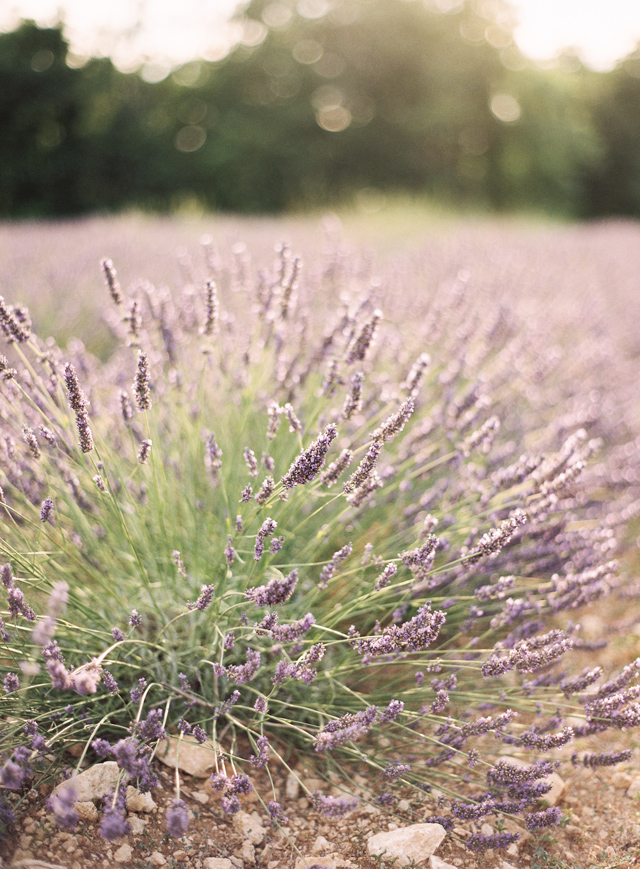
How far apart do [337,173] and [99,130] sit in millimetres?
6160

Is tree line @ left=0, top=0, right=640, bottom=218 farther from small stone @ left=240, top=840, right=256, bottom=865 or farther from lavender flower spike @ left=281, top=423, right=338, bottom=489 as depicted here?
small stone @ left=240, top=840, right=256, bottom=865

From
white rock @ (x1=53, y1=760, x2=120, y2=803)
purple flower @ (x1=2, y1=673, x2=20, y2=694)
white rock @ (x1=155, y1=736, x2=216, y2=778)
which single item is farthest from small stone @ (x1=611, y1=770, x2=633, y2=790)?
purple flower @ (x1=2, y1=673, x2=20, y2=694)

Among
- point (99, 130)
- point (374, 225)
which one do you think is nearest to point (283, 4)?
point (99, 130)

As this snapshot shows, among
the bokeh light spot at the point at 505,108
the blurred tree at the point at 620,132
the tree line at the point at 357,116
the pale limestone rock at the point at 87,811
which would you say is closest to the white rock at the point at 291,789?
the pale limestone rock at the point at 87,811

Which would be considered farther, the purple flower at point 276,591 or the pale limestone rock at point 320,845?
the pale limestone rock at point 320,845

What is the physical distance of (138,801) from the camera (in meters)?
1.34

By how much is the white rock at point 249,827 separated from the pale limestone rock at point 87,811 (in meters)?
0.32

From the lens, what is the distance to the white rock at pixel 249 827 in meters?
1.38

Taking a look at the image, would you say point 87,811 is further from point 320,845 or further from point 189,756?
point 320,845

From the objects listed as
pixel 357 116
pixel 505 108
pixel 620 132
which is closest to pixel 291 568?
pixel 357 116

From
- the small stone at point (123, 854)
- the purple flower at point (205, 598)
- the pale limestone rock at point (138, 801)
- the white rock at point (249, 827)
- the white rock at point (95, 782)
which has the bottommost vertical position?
the white rock at point (249, 827)

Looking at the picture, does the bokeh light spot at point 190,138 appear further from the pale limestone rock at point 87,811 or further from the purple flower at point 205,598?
the pale limestone rock at point 87,811

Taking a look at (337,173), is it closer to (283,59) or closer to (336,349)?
(283,59)

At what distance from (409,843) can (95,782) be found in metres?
0.69
